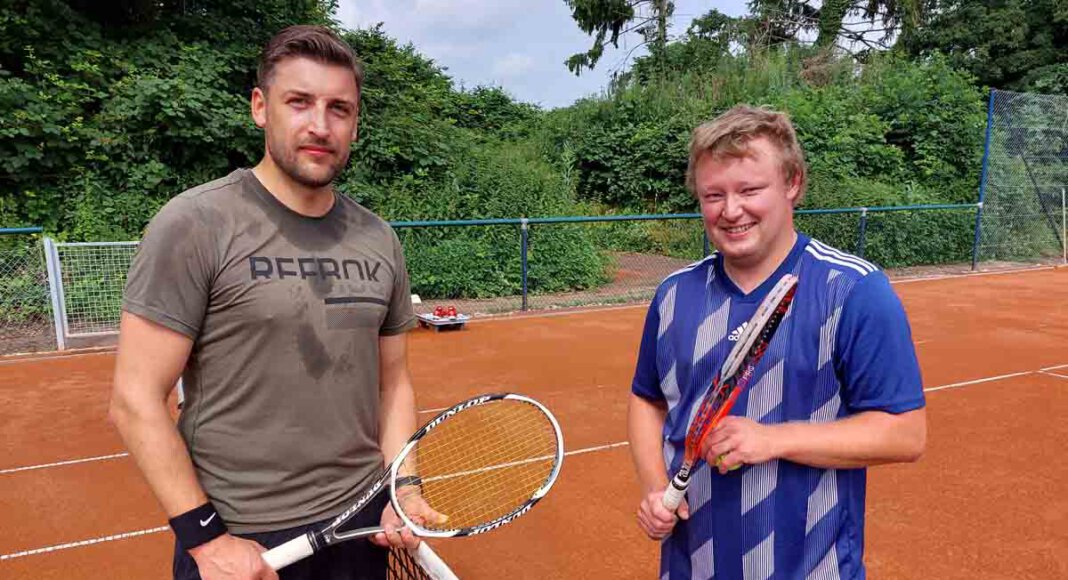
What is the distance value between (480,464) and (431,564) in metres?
2.60

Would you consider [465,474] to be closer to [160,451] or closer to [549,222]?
[160,451]

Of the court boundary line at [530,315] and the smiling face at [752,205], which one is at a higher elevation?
the smiling face at [752,205]

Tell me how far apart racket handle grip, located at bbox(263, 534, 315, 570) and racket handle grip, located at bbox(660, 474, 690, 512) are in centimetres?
86

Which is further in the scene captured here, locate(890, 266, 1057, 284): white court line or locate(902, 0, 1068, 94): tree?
locate(902, 0, 1068, 94): tree

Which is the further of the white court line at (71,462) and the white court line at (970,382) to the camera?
the white court line at (970,382)

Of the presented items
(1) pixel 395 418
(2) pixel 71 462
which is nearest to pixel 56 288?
(2) pixel 71 462

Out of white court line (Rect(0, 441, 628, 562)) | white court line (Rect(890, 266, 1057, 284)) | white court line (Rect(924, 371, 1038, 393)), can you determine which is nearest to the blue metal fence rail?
white court line (Rect(890, 266, 1057, 284))

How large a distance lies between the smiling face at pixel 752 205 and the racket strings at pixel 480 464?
2.61 ft

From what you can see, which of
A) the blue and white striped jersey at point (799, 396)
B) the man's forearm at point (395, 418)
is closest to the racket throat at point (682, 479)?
the blue and white striped jersey at point (799, 396)

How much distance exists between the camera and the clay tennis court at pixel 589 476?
11.8ft

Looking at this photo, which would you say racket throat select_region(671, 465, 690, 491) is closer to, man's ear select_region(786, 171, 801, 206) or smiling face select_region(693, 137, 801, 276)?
smiling face select_region(693, 137, 801, 276)

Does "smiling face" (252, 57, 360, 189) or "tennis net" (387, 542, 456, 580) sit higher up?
"smiling face" (252, 57, 360, 189)

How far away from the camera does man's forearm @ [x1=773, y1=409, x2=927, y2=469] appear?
1.49 meters

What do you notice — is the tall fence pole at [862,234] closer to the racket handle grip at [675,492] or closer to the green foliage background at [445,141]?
the green foliage background at [445,141]
